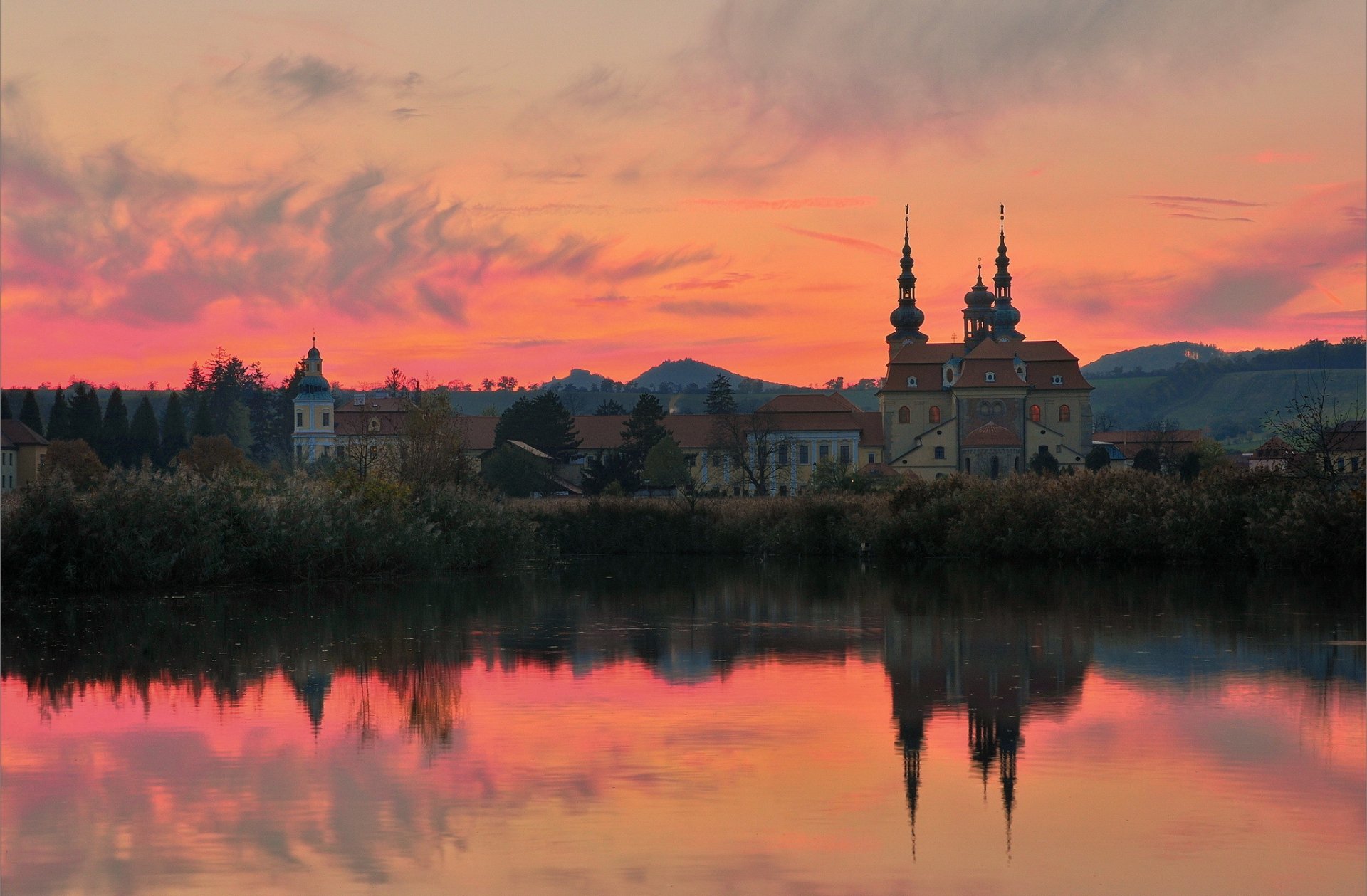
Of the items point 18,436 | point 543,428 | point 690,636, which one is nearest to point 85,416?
point 18,436

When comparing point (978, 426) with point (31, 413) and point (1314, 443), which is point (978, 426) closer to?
point (31, 413)

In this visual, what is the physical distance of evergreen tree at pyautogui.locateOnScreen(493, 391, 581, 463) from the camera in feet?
441

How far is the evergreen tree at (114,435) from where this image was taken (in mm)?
121875

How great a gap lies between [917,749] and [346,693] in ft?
22.2

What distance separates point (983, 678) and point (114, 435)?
115596 millimetres

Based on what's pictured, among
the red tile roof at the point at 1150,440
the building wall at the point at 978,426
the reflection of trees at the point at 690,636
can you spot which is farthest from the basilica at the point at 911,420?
the reflection of trees at the point at 690,636

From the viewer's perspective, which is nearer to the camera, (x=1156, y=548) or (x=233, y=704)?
(x=233, y=704)

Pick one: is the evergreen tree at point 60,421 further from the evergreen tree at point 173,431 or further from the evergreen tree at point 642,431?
the evergreen tree at point 642,431

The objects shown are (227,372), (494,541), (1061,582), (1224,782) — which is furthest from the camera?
(227,372)

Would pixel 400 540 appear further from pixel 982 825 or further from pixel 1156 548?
pixel 982 825

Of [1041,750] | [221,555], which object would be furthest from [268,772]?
[221,555]

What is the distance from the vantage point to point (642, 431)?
129 m

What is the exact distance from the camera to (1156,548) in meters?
43.8

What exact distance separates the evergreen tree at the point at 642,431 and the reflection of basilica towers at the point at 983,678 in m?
97.2
